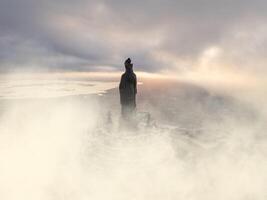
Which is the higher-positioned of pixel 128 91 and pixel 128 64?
pixel 128 64

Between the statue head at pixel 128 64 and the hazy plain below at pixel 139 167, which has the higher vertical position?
the statue head at pixel 128 64

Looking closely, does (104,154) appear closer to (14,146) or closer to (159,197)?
(159,197)

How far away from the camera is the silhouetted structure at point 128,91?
20.7m

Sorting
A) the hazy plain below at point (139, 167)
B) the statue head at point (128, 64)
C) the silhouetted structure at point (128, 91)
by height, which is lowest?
the hazy plain below at point (139, 167)

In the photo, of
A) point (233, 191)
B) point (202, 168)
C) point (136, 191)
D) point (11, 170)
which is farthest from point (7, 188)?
point (233, 191)

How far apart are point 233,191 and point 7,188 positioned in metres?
12.4

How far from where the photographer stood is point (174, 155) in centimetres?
2089

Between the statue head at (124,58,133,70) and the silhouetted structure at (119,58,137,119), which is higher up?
the statue head at (124,58,133,70)

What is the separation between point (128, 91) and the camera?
20891mm

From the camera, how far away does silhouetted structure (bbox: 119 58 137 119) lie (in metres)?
20.7

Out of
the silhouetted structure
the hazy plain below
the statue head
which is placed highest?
the statue head

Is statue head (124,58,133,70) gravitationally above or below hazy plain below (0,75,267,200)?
above

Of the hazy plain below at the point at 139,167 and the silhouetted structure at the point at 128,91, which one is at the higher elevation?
the silhouetted structure at the point at 128,91

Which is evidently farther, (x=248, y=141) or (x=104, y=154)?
(x=248, y=141)
